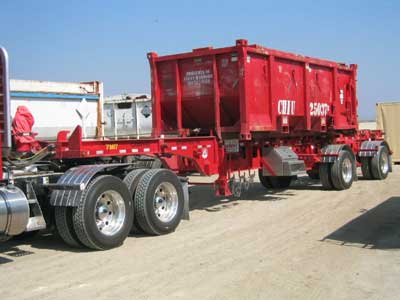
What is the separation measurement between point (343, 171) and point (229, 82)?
479 cm

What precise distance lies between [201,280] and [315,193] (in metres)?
8.17

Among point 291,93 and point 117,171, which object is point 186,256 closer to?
point 117,171

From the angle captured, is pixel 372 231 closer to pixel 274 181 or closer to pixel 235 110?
pixel 235 110

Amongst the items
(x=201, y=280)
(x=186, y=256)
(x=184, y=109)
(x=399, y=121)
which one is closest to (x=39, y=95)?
(x=184, y=109)

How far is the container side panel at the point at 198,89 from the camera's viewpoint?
37.8 ft

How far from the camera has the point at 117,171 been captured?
851cm

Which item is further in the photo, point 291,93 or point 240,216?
point 291,93

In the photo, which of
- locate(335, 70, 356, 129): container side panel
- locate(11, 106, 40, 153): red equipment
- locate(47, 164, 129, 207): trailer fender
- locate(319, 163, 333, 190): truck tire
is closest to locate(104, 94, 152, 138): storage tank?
locate(335, 70, 356, 129): container side panel

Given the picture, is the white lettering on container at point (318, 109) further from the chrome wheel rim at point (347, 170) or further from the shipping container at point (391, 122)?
the shipping container at point (391, 122)

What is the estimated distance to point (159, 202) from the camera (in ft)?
28.7

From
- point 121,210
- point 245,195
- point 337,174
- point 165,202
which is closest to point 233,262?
point 121,210

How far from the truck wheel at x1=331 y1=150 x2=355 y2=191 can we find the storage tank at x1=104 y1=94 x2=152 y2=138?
830 centimetres

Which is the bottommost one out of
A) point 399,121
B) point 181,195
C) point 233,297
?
point 233,297

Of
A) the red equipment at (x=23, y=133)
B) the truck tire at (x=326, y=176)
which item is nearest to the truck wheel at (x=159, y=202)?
the red equipment at (x=23, y=133)
